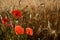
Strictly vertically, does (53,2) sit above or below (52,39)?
above

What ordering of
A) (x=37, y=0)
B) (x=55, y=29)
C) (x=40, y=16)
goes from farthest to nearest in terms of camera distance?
1. (x=37, y=0)
2. (x=40, y=16)
3. (x=55, y=29)

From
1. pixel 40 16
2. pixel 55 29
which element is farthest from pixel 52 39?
pixel 40 16

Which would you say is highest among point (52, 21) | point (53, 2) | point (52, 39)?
point (53, 2)

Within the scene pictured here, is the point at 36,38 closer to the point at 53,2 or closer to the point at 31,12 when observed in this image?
the point at 31,12

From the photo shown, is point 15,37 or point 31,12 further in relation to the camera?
point 31,12

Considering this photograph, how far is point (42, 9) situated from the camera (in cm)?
231

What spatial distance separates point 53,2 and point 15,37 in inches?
22.0

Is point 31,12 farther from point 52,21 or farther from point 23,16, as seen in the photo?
point 52,21

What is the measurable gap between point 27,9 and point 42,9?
0.16 metres

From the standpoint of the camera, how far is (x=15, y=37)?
212 cm

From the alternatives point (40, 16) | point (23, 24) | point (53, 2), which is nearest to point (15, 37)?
point (23, 24)

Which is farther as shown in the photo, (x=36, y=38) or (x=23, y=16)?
(x=23, y=16)

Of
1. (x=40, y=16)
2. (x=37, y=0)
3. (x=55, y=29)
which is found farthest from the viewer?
(x=37, y=0)

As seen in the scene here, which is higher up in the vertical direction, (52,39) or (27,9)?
(27,9)
